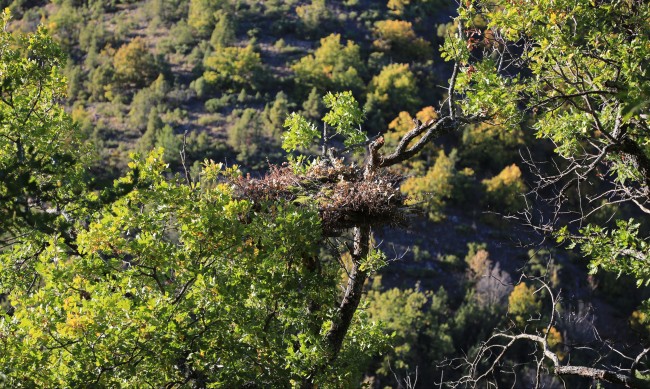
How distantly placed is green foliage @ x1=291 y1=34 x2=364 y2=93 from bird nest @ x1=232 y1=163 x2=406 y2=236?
156ft

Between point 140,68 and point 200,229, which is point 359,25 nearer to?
point 140,68

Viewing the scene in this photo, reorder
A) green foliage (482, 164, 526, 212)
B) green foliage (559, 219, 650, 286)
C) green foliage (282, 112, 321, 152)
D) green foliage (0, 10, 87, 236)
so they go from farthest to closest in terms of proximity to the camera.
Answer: green foliage (482, 164, 526, 212), green foliage (282, 112, 321, 152), green foliage (0, 10, 87, 236), green foliage (559, 219, 650, 286)

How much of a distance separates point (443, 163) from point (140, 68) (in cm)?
2573

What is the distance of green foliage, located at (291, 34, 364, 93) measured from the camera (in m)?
53.8

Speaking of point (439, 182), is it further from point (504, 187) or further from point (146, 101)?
point (146, 101)

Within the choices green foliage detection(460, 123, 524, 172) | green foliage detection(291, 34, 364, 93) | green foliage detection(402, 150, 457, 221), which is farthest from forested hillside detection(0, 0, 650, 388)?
green foliage detection(291, 34, 364, 93)

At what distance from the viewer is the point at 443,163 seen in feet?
157

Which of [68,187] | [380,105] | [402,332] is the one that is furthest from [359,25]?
[68,187]

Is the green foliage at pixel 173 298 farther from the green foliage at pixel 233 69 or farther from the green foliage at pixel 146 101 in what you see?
the green foliage at pixel 233 69

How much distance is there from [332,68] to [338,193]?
5055 cm

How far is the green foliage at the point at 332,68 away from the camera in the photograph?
5381cm

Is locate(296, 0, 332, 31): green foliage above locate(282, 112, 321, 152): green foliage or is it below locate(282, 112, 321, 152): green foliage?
below

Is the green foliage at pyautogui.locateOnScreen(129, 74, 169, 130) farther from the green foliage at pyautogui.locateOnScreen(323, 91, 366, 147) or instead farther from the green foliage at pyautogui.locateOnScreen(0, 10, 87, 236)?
the green foliage at pyautogui.locateOnScreen(323, 91, 366, 147)

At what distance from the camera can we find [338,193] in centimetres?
565
